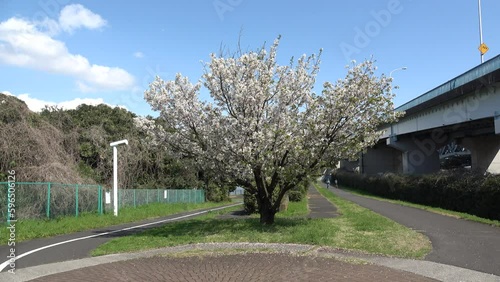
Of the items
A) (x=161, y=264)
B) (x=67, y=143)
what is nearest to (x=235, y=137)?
(x=161, y=264)

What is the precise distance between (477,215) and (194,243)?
13.6m

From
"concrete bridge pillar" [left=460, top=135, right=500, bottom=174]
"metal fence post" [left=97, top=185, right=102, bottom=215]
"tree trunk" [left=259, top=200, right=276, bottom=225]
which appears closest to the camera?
"tree trunk" [left=259, top=200, right=276, bottom=225]

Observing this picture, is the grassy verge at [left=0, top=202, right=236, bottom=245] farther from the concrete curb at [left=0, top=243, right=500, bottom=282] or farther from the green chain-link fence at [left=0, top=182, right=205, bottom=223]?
the concrete curb at [left=0, top=243, right=500, bottom=282]

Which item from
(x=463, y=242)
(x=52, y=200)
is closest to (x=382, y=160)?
(x=52, y=200)

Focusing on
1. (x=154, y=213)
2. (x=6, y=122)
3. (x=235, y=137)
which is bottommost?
(x=154, y=213)

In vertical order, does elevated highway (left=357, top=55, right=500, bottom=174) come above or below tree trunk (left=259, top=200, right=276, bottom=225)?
above

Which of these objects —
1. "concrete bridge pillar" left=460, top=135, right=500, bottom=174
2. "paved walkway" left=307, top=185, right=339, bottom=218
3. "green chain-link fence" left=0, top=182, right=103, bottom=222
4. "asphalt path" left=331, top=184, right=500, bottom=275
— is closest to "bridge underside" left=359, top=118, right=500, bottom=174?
"concrete bridge pillar" left=460, top=135, right=500, bottom=174

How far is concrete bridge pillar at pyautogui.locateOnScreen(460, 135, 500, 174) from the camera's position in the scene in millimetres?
37125

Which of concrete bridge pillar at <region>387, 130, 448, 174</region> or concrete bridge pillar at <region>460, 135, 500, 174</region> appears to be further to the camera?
concrete bridge pillar at <region>387, 130, 448, 174</region>

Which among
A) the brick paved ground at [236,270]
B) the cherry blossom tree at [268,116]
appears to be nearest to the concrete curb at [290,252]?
the brick paved ground at [236,270]

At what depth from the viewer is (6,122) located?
67.3 feet

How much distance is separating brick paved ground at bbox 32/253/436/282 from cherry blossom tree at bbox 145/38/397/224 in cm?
396

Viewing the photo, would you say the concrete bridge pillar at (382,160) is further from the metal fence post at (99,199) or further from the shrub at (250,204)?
the metal fence post at (99,199)

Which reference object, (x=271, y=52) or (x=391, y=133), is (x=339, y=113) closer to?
(x=271, y=52)
